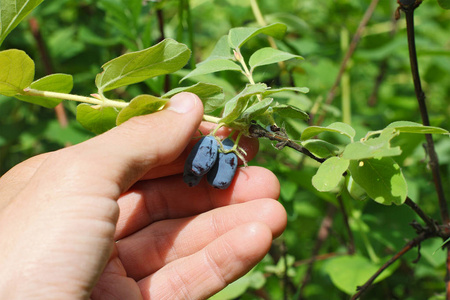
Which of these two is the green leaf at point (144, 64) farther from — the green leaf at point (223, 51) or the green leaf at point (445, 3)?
the green leaf at point (445, 3)

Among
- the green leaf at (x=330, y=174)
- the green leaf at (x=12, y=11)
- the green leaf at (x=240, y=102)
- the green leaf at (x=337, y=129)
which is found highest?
the green leaf at (x=12, y=11)

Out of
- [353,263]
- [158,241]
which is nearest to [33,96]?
[158,241]

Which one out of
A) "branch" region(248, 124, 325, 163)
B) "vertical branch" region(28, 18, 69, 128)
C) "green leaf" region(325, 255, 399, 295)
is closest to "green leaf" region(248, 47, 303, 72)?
"branch" region(248, 124, 325, 163)

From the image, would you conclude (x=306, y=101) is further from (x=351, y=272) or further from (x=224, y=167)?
(x=351, y=272)

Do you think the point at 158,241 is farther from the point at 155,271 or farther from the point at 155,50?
the point at 155,50

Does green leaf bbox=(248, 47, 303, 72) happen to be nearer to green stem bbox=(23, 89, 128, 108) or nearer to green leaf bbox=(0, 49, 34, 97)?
green stem bbox=(23, 89, 128, 108)

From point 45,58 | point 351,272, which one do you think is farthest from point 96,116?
point 45,58

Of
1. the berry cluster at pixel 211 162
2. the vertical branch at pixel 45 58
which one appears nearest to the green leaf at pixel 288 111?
the berry cluster at pixel 211 162
